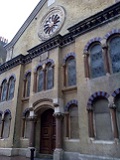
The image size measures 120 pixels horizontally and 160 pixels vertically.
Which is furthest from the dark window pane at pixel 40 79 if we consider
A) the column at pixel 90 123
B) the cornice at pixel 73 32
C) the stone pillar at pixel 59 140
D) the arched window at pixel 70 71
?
the column at pixel 90 123

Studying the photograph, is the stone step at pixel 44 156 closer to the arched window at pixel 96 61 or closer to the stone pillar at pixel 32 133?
the stone pillar at pixel 32 133

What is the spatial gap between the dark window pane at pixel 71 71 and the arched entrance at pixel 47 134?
3061mm

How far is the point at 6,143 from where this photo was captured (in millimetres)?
12477

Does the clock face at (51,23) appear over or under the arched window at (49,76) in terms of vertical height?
over

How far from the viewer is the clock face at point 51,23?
519 inches

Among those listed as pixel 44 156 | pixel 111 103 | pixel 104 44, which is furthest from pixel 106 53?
pixel 44 156

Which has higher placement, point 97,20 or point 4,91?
point 97,20

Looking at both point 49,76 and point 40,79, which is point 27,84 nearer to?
Answer: point 40,79

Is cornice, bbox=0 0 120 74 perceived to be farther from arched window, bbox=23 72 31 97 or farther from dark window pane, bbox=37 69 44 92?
dark window pane, bbox=37 69 44 92

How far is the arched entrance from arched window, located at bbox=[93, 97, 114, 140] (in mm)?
3875

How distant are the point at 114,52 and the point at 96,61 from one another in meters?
1.19

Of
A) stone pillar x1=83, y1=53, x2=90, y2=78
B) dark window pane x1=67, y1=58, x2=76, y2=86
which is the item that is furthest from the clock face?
stone pillar x1=83, y1=53, x2=90, y2=78

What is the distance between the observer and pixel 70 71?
36.0ft

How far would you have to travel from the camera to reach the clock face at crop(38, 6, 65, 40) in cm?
1319
